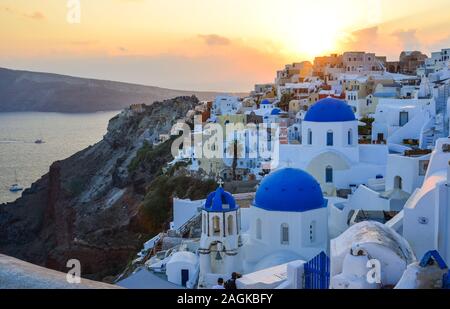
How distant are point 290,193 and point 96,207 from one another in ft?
109

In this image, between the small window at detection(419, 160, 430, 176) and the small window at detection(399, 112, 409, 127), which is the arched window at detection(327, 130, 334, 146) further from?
the small window at detection(419, 160, 430, 176)

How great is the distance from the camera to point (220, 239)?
1315 cm

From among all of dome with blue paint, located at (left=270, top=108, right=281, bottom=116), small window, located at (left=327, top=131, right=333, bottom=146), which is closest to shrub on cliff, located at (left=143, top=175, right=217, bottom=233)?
dome with blue paint, located at (left=270, top=108, right=281, bottom=116)

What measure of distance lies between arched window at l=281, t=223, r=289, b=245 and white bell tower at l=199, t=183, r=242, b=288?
38.8 inches

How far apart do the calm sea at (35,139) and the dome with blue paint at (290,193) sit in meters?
51.9

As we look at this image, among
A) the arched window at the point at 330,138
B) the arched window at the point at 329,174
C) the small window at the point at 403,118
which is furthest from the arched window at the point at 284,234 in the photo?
the small window at the point at 403,118

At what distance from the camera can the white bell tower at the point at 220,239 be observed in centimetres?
1310

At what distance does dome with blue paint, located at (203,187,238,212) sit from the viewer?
13.1 meters

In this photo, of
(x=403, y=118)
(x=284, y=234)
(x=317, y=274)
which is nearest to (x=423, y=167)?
(x=284, y=234)

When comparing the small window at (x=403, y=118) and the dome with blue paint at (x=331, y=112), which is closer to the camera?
the dome with blue paint at (x=331, y=112)

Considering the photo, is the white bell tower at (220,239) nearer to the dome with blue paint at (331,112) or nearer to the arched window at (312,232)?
the arched window at (312,232)

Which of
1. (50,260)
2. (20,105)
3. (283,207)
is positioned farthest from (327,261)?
(20,105)
